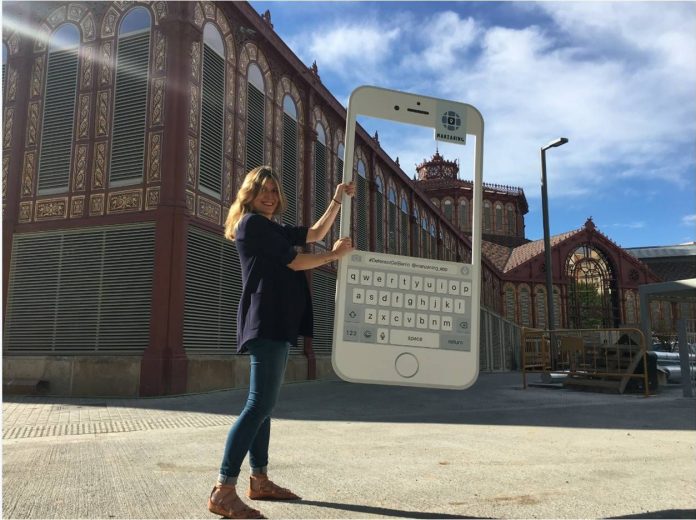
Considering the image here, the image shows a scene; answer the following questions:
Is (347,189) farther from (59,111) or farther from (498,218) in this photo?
(498,218)

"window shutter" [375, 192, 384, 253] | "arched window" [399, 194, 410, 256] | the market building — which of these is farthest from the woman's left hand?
"arched window" [399, 194, 410, 256]

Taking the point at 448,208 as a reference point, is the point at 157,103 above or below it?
below

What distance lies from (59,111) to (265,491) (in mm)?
12064

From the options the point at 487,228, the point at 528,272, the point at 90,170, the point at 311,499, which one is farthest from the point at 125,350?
the point at 487,228

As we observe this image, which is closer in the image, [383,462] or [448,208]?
[383,462]

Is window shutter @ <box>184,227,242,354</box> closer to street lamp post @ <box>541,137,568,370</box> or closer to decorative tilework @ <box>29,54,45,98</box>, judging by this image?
decorative tilework @ <box>29,54,45,98</box>

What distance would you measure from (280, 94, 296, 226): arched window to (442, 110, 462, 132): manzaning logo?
13073 mm

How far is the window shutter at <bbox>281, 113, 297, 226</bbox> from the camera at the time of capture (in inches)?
615

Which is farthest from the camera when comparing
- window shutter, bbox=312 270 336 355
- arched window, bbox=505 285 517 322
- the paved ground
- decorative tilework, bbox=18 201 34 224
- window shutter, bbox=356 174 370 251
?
arched window, bbox=505 285 517 322

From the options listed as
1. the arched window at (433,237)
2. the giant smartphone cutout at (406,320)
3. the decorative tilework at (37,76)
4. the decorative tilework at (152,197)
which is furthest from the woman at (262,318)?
the arched window at (433,237)

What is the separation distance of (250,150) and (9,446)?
32.8 ft

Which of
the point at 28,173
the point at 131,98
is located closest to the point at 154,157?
the point at 131,98

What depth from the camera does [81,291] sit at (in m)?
11.3

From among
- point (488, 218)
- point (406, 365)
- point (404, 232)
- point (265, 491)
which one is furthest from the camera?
point (488, 218)
